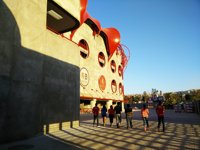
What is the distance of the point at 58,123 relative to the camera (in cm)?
1254

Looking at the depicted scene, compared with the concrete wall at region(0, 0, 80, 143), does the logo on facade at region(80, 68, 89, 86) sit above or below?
above

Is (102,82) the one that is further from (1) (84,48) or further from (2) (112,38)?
(2) (112,38)

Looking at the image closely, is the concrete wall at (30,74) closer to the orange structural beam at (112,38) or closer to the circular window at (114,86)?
the orange structural beam at (112,38)

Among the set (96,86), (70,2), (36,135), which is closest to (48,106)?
(36,135)

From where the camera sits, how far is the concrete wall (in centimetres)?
873

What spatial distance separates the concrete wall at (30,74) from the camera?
28.7ft

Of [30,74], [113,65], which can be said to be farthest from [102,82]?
[30,74]

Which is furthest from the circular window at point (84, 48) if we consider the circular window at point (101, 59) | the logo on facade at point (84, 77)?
the circular window at point (101, 59)

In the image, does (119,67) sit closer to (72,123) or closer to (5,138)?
(72,123)

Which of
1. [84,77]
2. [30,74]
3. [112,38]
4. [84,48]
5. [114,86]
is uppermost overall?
[112,38]

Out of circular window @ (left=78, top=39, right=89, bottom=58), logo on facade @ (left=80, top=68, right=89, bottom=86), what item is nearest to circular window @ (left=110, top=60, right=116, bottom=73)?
circular window @ (left=78, top=39, right=89, bottom=58)

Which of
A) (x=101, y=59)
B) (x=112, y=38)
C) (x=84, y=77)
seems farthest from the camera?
(x=112, y=38)

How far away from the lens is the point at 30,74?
1011 centimetres

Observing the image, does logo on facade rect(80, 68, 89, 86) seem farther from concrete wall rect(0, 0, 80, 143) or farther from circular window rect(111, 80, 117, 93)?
concrete wall rect(0, 0, 80, 143)
